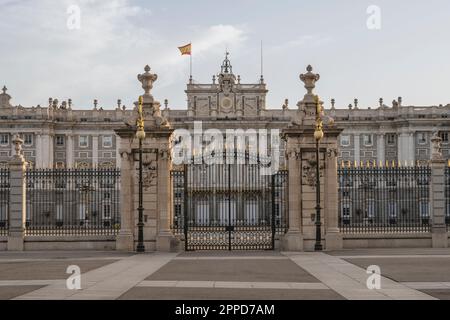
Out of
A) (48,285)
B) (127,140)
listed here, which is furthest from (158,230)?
(48,285)

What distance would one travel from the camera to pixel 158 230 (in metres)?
32.8

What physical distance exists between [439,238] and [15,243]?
18.8 m

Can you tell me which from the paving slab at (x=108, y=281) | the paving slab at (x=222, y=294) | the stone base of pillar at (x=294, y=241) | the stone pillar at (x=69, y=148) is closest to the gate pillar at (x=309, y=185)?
the stone base of pillar at (x=294, y=241)

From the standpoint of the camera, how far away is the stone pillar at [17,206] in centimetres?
3369

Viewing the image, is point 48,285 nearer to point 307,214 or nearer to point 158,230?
point 158,230

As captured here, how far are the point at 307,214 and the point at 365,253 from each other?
3.70 metres

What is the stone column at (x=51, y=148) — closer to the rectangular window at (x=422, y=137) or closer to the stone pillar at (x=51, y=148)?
the stone pillar at (x=51, y=148)

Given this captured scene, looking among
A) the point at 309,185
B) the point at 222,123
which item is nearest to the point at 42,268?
the point at 309,185

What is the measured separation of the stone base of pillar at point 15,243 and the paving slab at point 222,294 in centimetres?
1672

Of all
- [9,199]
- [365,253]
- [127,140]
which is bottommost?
[365,253]

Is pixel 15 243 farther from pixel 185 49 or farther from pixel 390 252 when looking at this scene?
pixel 185 49

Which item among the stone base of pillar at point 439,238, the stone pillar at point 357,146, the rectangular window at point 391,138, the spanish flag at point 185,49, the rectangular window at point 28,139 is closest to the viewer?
the stone base of pillar at point 439,238

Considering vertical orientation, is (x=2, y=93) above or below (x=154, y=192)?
above

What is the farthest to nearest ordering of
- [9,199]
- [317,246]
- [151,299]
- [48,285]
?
[9,199]
[317,246]
[48,285]
[151,299]
